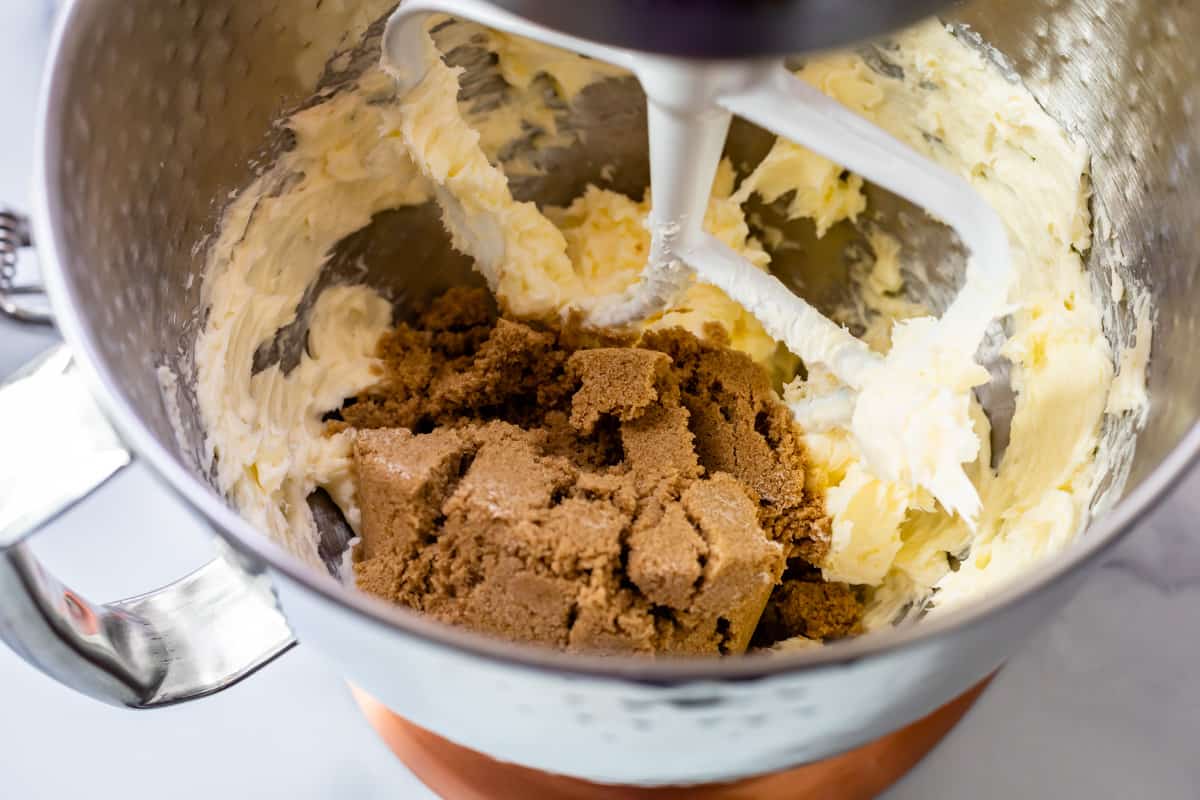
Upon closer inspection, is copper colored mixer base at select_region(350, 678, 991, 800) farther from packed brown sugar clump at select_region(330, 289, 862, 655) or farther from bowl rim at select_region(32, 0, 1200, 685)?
bowl rim at select_region(32, 0, 1200, 685)

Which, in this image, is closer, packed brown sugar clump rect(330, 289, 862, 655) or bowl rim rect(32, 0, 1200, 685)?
bowl rim rect(32, 0, 1200, 685)

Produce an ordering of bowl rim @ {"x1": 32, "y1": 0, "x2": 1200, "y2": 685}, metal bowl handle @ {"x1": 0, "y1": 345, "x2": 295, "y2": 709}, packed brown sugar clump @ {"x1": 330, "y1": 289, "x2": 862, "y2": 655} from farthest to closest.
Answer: packed brown sugar clump @ {"x1": 330, "y1": 289, "x2": 862, "y2": 655}, metal bowl handle @ {"x1": 0, "y1": 345, "x2": 295, "y2": 709}, bowl rim @ {"x1": 32, "y1": 0, "x2": 1200, "y2": 685}

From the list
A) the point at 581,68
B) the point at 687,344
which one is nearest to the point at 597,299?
the point at 687,344

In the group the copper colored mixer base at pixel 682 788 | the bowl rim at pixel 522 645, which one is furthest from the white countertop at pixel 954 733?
the bowl rim at pixel 522 645

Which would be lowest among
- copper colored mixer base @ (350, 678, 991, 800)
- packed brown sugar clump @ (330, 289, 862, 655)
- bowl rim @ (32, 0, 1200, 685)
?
copper colored mixer base @ (350, 678, 991, 800)

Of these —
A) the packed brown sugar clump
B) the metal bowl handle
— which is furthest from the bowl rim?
the packed brown sugar clump

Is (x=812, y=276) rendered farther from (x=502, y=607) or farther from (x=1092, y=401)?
(x=502, y=607)

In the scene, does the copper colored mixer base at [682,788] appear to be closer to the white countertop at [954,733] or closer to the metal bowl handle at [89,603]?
the white countertop at [954,733]
